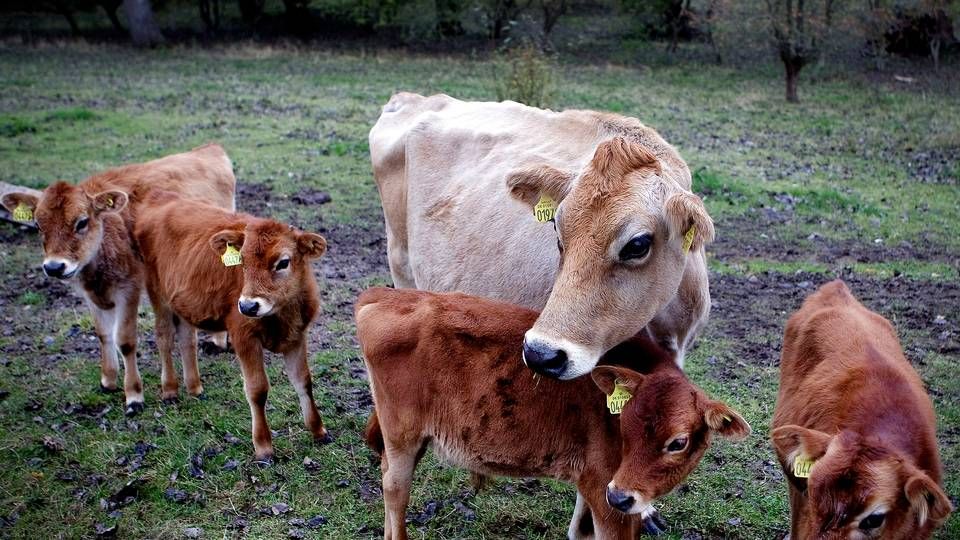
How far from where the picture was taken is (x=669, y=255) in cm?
483

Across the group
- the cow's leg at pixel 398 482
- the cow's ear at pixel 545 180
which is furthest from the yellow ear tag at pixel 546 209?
the cow's leg at pixel 398 482

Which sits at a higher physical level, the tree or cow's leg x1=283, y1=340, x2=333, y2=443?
the tree

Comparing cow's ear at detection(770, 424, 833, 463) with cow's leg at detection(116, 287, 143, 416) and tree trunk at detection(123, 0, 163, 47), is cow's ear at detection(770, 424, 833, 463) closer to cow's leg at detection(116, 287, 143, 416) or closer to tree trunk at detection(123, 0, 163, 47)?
cow's leg at detection(116, 287, 143, 416)

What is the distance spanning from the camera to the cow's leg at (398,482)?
5188 millimetres

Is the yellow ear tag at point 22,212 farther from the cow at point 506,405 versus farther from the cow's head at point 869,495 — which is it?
the cow's head at point 869,495

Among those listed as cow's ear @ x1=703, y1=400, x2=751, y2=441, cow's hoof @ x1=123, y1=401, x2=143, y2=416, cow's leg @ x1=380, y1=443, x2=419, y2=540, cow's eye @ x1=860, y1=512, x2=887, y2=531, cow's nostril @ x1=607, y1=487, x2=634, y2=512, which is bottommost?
cow's hoof @ x1=123, y1=401, x2=143, y2=416

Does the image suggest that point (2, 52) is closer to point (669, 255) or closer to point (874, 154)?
point (874, 154)

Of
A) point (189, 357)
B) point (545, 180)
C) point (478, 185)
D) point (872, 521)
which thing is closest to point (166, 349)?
point (189, 357)

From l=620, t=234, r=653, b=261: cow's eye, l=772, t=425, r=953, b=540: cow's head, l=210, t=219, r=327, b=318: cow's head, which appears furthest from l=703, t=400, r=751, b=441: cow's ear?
l=210, t=219, r=327, b=318: cow's head

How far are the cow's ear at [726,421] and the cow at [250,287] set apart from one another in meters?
3.25

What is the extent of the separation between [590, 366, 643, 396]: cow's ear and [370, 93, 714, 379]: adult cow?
90mm

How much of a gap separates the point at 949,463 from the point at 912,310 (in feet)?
10.2

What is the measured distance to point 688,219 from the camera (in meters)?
4.69

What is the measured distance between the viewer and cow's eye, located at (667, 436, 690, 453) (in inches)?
171
